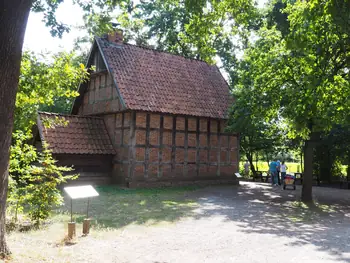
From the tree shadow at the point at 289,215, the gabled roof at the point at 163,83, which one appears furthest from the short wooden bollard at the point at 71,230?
the gabled roof at the point at 163,83

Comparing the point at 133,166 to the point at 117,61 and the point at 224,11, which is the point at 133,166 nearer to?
the point at 117,61

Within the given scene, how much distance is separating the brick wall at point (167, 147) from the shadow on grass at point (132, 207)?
132 cm

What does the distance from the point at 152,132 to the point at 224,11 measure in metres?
9.47

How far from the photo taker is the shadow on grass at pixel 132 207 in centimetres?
990

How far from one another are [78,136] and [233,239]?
11.2m

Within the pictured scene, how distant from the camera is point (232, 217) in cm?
1073

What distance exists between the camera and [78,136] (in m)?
17.0

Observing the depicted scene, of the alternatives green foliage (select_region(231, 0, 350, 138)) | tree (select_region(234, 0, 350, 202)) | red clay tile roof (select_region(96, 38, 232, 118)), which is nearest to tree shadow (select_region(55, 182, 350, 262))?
tree (select_region(234, 0, 350, 202))

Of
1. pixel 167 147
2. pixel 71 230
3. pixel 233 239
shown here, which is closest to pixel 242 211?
pixel 233 239

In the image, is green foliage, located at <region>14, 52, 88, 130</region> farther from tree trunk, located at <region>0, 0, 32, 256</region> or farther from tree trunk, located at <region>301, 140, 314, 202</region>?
tree trunk, located at <region>301, 140, 314, 202</region>

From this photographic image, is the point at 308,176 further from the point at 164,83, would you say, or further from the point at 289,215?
the point at 164,83

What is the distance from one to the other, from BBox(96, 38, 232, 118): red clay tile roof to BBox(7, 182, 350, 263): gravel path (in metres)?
6.87

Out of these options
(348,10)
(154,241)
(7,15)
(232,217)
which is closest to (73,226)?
(154,241)

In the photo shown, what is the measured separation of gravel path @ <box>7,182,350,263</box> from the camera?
6465 millimetres
